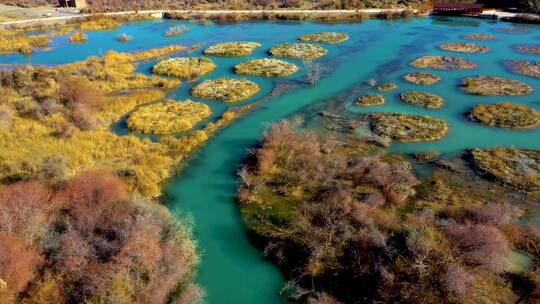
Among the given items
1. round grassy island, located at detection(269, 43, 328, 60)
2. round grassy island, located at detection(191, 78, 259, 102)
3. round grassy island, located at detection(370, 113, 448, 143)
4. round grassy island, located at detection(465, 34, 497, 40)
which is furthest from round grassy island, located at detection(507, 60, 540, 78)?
round grassy island, located at detection(191, 78, 259, 102)

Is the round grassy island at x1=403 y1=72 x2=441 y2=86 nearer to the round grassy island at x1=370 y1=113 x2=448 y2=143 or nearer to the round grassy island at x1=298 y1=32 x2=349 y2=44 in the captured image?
the round grassy island at x1=370 y1=113 x2=448 y2=143

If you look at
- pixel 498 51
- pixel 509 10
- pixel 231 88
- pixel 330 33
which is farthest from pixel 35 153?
pixel 509 10

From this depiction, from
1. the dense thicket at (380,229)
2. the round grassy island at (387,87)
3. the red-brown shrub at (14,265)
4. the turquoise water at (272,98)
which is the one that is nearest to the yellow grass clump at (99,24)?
the turquoise water at (272,98)

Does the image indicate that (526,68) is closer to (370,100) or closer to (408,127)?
(370,100)

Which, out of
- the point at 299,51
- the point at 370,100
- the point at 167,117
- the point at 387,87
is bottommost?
the point at 167,117

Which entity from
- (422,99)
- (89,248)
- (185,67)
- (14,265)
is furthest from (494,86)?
(14,265)
